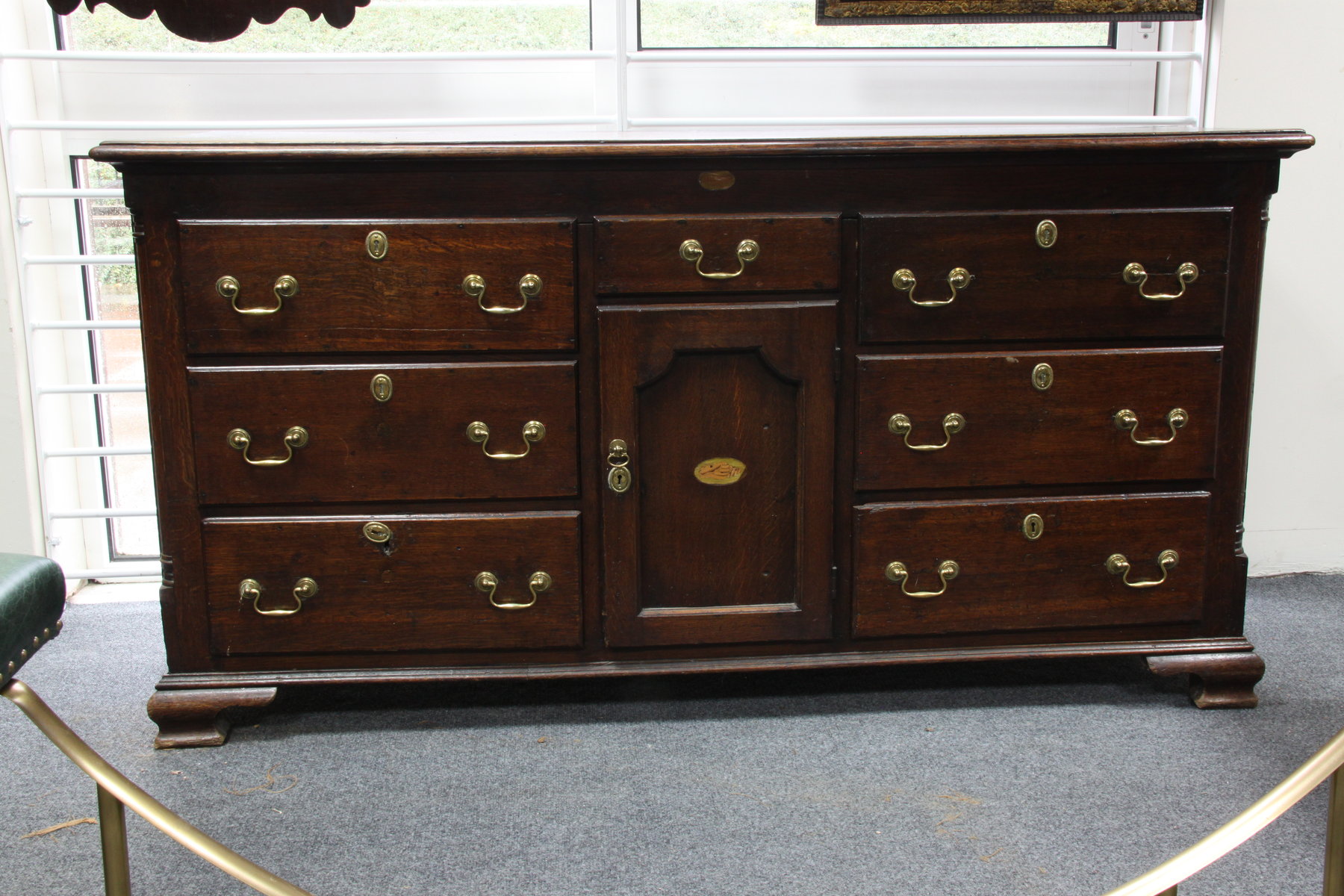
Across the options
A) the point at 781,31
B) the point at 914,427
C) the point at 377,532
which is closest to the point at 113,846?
the point at 377,532

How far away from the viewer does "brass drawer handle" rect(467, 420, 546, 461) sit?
5.91ft

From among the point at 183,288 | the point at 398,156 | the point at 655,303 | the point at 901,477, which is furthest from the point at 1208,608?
the point at 183,288

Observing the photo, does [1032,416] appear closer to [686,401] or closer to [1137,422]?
[1137,422]

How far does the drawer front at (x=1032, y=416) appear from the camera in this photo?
1.84 meters

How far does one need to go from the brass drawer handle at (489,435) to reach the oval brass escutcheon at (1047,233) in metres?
0.88

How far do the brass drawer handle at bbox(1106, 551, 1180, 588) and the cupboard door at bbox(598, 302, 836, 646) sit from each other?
0.50 metres

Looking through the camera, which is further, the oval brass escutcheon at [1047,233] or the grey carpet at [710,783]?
the oval brass escutcheon at [1047,233]

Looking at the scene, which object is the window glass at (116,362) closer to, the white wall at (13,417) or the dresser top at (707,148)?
the white wall at (13,417)

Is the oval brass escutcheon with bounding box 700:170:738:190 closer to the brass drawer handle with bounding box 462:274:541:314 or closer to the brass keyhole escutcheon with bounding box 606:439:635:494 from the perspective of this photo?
the brass drawer handle with bounding box 462:274:541:314

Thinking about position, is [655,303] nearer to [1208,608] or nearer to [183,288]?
[183,288]

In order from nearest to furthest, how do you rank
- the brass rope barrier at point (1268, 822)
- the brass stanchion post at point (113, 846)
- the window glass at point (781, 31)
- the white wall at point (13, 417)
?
the brass rope barrier at point (1268, 822) < the brass stanchion post at point (113, 846) < the white wall at point (13, 417) < the window glass at point (781, 31)

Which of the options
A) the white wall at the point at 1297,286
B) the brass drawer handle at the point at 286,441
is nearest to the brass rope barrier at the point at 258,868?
the brass drawer handle at the point at 286,441

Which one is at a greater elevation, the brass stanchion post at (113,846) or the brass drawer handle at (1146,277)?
the brass drawer handle at (1146,277)

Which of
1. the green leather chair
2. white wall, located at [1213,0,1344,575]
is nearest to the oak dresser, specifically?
the green leather chair
